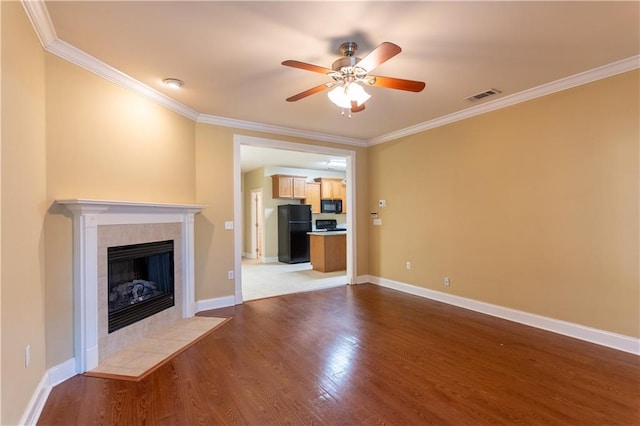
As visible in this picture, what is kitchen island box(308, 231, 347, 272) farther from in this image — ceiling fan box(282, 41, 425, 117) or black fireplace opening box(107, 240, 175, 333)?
ceiling fan box(282, 41, 425, 117)

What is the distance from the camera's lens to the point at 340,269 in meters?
7.06

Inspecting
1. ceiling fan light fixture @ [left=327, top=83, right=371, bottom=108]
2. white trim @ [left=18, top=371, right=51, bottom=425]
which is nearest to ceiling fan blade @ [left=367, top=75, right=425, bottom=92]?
ceiling fan light fixture @ [left=327, top=83, right=371, bottom=108]

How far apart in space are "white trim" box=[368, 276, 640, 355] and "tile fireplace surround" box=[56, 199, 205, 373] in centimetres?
360

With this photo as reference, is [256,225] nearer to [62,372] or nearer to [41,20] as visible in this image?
[62,372]

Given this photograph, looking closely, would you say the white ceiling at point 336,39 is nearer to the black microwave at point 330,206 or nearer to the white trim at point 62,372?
the white trim at point 62,372

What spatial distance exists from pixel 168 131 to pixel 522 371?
4.20m

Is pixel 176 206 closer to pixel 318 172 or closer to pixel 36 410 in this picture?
pixel 36 410

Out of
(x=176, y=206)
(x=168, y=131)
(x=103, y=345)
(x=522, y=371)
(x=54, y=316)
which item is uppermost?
(x=168, y=131)

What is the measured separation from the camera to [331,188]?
366 inches

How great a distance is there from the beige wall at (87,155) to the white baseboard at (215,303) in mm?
1446

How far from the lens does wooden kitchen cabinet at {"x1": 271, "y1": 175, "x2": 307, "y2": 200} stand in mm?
8586

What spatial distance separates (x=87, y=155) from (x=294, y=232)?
230 inches

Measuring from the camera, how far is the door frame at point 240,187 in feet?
14.5

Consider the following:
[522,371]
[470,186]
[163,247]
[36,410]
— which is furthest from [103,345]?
[470,186]
